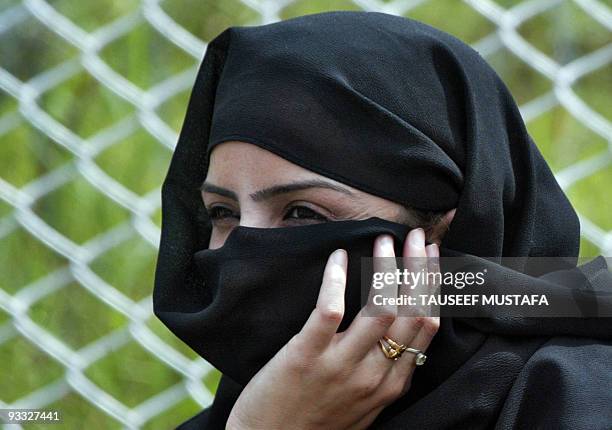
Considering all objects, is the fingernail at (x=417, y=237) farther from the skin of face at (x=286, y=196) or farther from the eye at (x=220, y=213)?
the eye at (x=220, y=213)

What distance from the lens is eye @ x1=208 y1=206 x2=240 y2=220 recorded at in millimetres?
1855

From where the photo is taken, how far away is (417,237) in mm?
1689

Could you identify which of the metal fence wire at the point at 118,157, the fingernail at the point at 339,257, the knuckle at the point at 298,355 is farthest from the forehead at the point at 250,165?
the metal fence wire at the point at 118,157

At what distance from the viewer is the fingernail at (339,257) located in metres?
1.68

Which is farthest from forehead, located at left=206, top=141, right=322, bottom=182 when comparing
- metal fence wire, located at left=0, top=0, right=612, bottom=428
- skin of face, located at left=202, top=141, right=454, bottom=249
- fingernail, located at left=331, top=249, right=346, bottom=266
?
metal fence wire, located at left=0, top=0, right=612, bottom=428

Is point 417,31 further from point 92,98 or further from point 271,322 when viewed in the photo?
point 92,98

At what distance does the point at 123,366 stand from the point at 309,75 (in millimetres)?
1109

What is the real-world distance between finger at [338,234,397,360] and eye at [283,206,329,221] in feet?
0.34

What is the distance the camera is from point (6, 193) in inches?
99.4

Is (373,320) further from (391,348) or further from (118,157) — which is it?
(118,157)

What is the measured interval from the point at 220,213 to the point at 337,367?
1.12 ft

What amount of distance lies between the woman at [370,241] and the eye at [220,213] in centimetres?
2

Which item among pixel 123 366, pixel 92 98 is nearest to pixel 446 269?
pixel 123 366

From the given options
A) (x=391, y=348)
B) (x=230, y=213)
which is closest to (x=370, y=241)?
(x=391, y=348)
